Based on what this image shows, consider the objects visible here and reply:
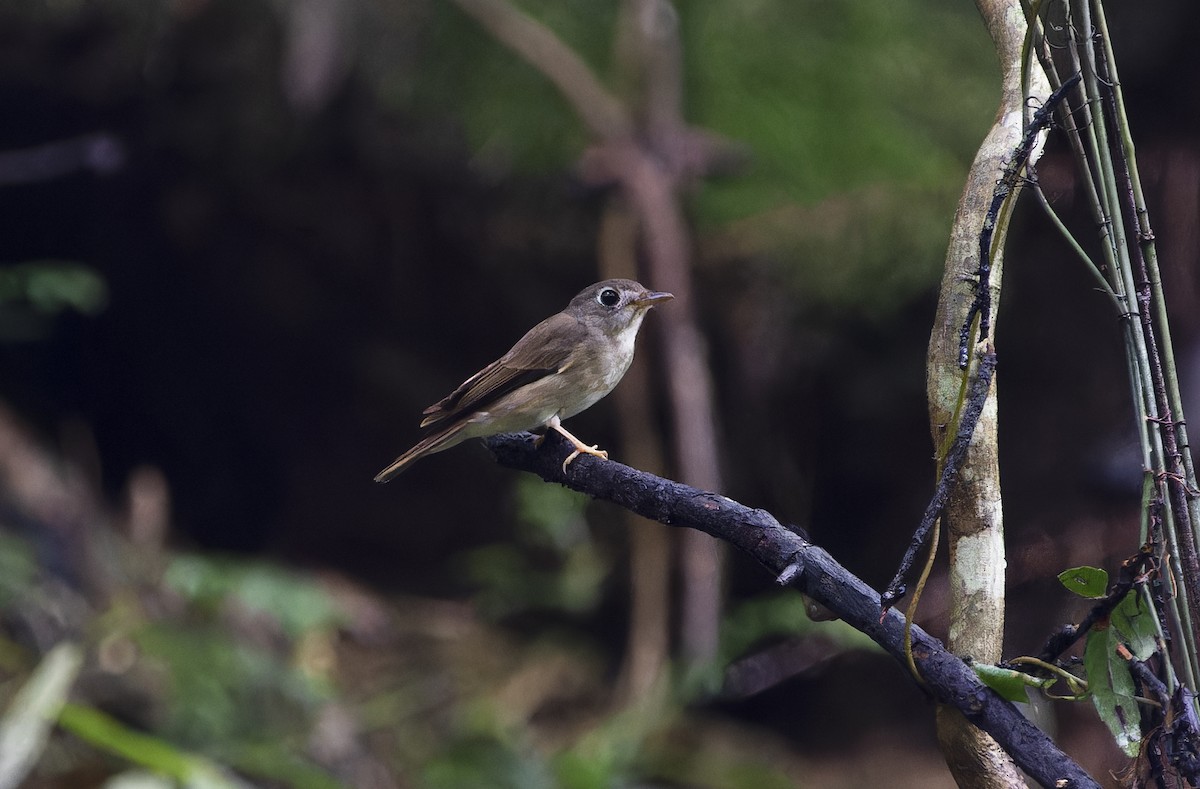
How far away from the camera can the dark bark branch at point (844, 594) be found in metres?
1.10

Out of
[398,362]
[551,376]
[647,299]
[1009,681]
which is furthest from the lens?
[398,362]

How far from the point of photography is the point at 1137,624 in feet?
A: 3.69

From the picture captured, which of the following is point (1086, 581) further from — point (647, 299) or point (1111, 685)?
point (647, 299)

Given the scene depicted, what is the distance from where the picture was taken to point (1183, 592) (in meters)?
1.11

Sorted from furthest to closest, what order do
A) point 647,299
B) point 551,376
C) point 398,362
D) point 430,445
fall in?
point 398,362 < point 647,299 < point 551,376 < point 430,445

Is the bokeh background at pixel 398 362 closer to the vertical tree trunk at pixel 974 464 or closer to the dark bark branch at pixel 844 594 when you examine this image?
the dark bark branch at pixel 844 594

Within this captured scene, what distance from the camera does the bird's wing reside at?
2.36 m

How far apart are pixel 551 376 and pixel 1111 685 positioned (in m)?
1.68

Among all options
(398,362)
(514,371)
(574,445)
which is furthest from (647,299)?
(398,362)

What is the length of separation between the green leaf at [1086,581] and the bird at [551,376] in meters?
1.21

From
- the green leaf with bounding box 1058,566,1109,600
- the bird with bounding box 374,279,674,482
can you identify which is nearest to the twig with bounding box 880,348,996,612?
the green leaf with bounding box 1058,566,1109,600

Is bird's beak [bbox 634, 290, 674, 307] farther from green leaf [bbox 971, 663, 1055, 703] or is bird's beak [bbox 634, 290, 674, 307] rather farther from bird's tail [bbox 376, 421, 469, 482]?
green leaf [bbox 971, 663, 1055, 703]

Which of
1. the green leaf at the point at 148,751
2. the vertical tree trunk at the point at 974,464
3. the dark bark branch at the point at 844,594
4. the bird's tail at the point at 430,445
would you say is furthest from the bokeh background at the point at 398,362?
the vertical tree trunk at the point at 974,464

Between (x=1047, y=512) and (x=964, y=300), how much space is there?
17.3 inches
